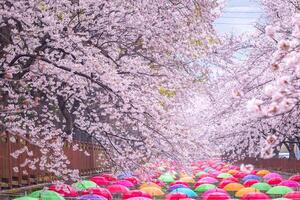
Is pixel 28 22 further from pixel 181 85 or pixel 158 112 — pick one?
pixel 181 85

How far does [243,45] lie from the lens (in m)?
17.5

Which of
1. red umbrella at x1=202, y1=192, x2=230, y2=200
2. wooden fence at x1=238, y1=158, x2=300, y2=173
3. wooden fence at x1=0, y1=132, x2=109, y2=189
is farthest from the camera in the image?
wooden fence at x1=238, y1=158, x2=300, y2=173

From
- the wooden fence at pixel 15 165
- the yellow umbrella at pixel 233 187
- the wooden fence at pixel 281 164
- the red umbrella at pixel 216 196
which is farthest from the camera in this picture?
the wooden fence at pixel 281 164

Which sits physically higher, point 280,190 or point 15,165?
point 15,165

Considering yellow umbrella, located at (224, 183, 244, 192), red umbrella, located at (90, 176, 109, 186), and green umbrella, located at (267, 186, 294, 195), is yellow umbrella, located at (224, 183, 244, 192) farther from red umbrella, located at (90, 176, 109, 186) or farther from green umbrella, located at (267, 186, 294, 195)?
red umbrella, located at (90, 176, 109, 186)

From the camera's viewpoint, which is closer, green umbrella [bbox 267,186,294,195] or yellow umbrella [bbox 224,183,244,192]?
green umbrella [bbox 267,186,294,195]

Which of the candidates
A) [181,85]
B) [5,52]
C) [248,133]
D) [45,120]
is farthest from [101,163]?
[5,52]

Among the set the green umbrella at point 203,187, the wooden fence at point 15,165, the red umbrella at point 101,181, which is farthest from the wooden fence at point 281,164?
the wooden fence at point 15,165

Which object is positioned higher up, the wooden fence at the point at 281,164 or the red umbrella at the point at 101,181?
the wooden fence at the point at 281,164

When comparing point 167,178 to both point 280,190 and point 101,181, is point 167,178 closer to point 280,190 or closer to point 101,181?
point 101,181

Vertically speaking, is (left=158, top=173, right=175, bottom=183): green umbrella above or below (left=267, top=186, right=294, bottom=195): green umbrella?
above

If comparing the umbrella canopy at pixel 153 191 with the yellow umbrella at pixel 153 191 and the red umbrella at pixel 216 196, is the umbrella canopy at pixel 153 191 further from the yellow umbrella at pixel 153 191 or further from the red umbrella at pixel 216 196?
the red umbrella at pixel 216 196

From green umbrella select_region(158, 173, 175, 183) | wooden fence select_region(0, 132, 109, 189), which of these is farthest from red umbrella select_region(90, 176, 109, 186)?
green umbrella select_region(158, 173, 175, 183)

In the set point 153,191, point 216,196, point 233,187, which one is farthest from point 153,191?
point 216,196
